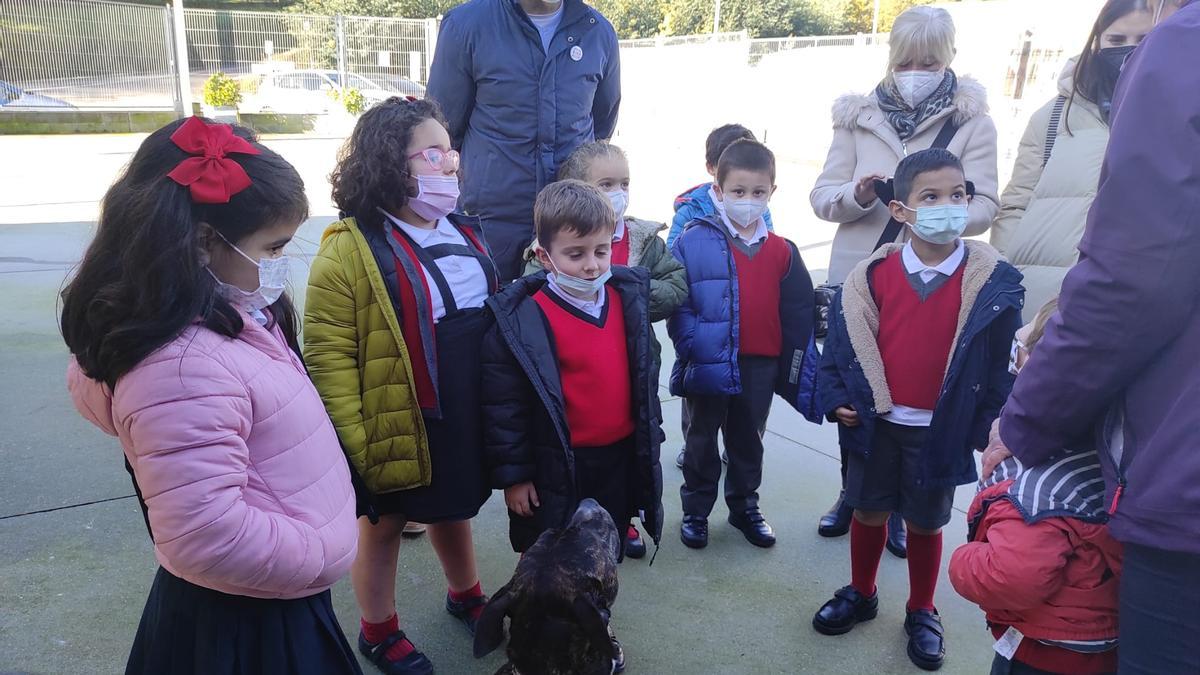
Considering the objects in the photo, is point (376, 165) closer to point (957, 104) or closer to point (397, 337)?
point (397, 337)

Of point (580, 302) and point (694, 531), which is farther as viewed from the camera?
point (694, 531)

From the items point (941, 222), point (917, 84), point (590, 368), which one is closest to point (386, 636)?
point (590, 368)

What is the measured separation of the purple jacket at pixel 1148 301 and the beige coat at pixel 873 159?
1.79 meters

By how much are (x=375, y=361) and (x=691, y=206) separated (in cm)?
178

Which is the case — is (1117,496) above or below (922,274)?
below

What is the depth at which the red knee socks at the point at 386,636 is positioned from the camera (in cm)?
278

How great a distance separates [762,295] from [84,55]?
79.6ft

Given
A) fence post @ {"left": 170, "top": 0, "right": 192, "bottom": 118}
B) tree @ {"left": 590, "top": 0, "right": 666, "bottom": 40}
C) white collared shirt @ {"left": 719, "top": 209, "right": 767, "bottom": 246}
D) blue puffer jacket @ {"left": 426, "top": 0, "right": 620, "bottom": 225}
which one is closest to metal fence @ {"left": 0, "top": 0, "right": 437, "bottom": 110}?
fence post @ {"left": 170, "top": 0, "right": 192, "bottom": 118}

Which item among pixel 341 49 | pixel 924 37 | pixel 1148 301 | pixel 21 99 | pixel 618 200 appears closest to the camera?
pixel 1148 301

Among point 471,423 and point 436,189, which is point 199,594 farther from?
point 436,189

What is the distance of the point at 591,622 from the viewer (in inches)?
78.3

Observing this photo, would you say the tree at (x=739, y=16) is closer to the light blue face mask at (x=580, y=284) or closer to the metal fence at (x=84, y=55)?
the metal fence at (x=84, y=55)

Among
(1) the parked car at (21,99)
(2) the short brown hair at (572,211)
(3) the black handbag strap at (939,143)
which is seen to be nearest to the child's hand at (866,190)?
(3) the black handbag strap at (939,143)

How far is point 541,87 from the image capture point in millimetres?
3473
